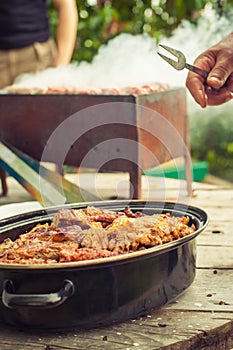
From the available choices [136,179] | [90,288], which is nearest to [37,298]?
[90,288]

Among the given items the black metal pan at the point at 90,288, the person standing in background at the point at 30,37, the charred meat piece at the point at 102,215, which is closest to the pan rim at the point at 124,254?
the black metal pan at the point at 90,288

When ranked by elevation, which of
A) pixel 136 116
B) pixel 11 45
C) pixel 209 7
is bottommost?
pixel 136 116

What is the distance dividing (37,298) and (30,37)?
3.51m

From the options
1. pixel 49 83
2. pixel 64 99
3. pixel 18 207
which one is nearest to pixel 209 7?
pixel 49 83

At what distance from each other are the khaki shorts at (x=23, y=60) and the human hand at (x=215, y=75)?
8.86 ft

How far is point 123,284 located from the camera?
1.65 meters

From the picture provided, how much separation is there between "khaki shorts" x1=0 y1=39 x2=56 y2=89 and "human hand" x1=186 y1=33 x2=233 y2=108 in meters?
2.70

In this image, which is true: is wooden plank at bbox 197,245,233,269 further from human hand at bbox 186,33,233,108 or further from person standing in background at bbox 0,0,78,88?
person standing in background at bbox 0,0,78,88

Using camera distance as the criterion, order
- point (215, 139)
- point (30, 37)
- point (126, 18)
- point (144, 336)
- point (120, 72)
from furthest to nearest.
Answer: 1. point (215, 139)
2. point (126, 18)
3. point (30, 37)
4. point (120, 72)
5. point (144, 336)

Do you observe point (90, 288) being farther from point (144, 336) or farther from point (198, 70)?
point (198, 70)

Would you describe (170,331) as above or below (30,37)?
below

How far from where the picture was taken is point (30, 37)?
4742 mm

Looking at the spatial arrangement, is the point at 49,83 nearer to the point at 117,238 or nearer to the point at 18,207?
the point at 18,207

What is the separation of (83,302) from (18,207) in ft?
3.55
